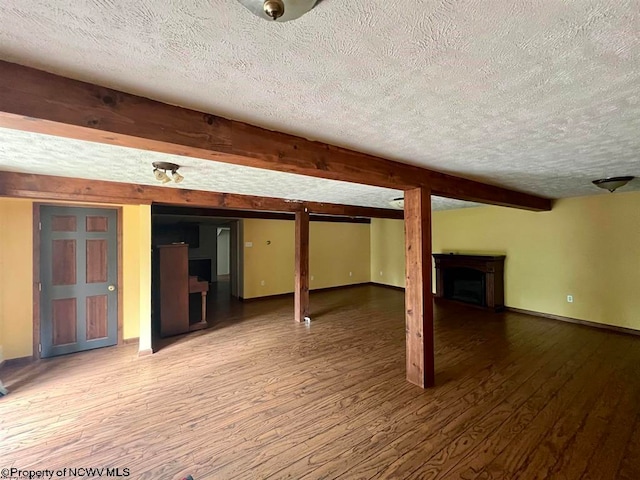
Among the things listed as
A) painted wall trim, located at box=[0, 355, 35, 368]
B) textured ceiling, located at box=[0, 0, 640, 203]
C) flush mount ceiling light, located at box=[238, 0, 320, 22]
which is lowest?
painted wall trim, located at box=[0, 355, 35, 368]

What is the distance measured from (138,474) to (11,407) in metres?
1.84

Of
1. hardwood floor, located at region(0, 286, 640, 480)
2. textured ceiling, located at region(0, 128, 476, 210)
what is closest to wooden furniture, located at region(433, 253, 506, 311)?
hardwood floor, located at region(0, 286, 640, 480)

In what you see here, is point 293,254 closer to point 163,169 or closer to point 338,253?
point 338,253

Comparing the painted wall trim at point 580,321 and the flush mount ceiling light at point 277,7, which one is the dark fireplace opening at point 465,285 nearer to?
the painted wall trim at point 580,321

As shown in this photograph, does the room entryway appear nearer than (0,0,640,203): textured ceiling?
No

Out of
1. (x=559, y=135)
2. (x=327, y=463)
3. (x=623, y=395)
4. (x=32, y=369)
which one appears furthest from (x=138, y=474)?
(x=623, y=395)

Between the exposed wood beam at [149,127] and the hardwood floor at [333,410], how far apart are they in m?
2.06

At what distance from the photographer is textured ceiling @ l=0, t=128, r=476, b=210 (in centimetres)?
203

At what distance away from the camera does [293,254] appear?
25.3ft

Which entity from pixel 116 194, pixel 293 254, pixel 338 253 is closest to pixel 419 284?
pixel 116 194

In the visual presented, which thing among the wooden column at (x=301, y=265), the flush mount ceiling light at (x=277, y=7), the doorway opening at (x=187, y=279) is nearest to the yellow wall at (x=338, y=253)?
the doorway opening at (x=187, y=279)

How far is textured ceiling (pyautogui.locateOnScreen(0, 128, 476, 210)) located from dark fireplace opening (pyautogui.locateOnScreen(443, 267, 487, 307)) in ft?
10.9

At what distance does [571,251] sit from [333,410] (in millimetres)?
5117

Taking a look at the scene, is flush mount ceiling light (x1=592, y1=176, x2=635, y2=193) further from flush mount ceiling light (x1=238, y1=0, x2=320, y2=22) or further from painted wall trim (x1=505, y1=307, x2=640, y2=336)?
flush mount ceiling light (x1=238, y1=0, x2=320, y2=22)
